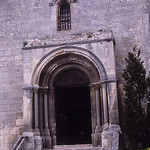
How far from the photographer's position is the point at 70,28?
13391 mm

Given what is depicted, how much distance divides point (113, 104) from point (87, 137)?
6.52m

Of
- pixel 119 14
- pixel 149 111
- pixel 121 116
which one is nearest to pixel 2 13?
pixel 119 14

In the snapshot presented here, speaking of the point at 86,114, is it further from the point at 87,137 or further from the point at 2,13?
the point at 2,13

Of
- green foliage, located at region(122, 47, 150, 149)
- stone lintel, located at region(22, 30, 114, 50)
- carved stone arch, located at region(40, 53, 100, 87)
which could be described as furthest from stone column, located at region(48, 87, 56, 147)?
green foliage, located at region(122, 47, 150, 149)

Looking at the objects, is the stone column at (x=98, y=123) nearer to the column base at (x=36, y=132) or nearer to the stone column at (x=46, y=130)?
the stone column at (x=46, y=130)

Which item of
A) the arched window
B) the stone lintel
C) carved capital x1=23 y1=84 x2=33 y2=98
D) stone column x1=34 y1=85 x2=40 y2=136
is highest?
the arched window

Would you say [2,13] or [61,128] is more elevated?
[2,13]

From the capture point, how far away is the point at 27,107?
38.5ft

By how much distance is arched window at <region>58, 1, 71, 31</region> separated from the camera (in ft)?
44.3

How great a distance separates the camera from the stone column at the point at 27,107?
1154 cm

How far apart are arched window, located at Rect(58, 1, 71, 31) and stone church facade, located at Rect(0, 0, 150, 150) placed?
19 mm

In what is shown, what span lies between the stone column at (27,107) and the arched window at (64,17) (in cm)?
354

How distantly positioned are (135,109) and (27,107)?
4.57 m

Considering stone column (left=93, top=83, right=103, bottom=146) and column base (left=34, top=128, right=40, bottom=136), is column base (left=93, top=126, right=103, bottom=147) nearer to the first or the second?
stone column (left=93, top=83, right=103, bottom=146)
